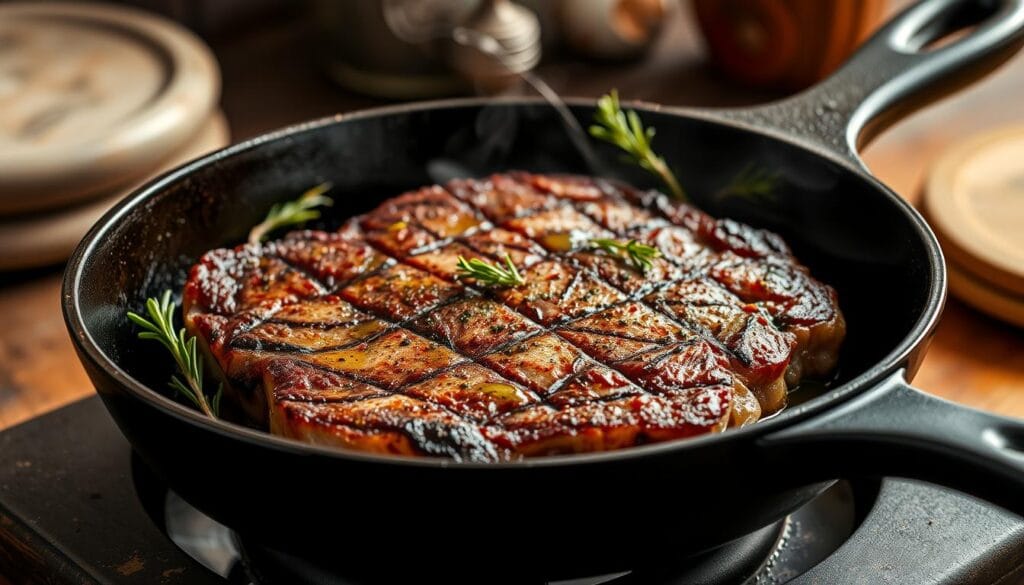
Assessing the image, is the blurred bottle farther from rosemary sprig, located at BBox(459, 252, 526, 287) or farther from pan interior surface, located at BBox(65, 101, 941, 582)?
rosemary sprig, located at BBox(459, 252, 526, 287)

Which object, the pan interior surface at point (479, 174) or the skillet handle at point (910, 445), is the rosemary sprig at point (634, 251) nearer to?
the pan interior surface at point (479, 174)

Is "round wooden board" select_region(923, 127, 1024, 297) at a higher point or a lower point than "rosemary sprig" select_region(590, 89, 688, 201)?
lower

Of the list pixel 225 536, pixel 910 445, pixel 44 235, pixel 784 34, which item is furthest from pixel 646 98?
pixel 910 445

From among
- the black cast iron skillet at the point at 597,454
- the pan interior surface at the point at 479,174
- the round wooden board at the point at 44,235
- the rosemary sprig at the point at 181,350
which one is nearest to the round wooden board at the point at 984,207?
the black cast iron skillet at the point at 597,454

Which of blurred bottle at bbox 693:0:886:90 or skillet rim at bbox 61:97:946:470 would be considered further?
blurred bottle at bbox 693:0:886:90

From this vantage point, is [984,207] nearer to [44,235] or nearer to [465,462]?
[465,462]

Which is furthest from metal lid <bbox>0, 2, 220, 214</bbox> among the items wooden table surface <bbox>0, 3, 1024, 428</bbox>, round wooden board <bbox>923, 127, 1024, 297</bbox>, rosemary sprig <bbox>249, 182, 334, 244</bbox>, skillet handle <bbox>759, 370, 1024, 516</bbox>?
skillet handle <bbox>759, 370, 1024, 516</bbox>

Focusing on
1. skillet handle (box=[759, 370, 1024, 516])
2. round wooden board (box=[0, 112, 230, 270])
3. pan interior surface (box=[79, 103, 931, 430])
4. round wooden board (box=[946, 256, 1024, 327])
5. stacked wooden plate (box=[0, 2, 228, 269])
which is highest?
skillet handle (box=[759, 370, 1024, 516])
